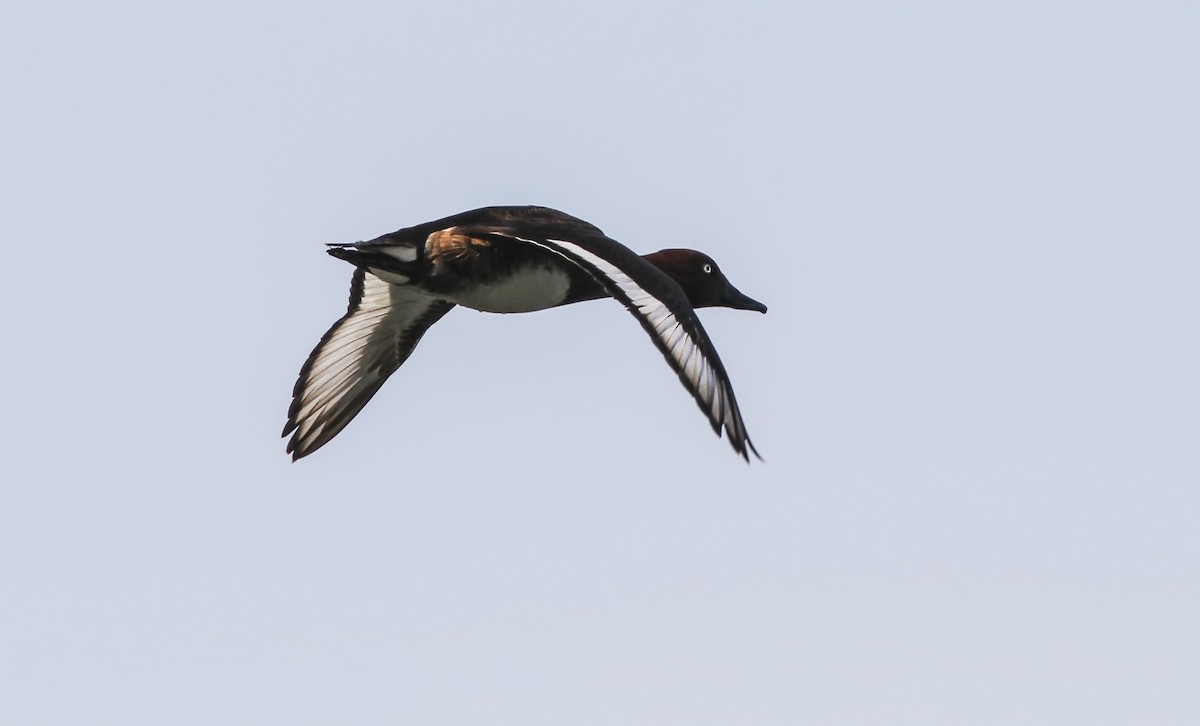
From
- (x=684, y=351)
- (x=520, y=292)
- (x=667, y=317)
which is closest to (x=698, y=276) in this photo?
(x=520, y=292)

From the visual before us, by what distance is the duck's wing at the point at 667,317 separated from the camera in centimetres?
1118

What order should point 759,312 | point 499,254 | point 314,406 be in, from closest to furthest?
point 499,254 < point 314,406 < point 759,312

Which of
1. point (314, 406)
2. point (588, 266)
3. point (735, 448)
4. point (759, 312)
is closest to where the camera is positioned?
point (735, 448)

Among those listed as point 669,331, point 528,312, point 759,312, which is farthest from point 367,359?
point 669,331

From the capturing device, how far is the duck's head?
1577 cm

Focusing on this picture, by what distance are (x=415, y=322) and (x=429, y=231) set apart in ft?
6.06

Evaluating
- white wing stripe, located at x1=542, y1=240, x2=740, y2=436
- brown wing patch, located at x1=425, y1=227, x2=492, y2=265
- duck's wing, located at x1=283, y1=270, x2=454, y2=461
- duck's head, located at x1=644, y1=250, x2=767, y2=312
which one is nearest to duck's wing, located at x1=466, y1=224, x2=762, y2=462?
white wing stripe, located at x1=542, y1=240, x2=740, y2=436

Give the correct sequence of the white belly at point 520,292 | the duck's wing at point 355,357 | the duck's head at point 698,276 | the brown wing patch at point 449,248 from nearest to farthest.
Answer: the brown wing patch at point 449,248
the white belly at point 520,292
the duck's wing at point 355,357
the duck's head at point 698,276

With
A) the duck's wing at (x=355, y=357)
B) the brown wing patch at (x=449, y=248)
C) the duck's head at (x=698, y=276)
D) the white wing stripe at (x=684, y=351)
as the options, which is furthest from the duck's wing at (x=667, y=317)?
the duck's head at (x=698, y=276)

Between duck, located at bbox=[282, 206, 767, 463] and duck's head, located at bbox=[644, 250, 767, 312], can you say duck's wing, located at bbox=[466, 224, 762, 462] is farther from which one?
duck's head, located at bbox=[644, 250, 767, 312]

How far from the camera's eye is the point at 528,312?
1410cm

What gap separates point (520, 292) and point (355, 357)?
86.7 inches

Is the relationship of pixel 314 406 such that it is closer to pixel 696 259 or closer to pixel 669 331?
pixel 696 259

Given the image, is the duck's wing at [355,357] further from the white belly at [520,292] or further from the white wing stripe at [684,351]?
the white wing stripe at [684,351]
